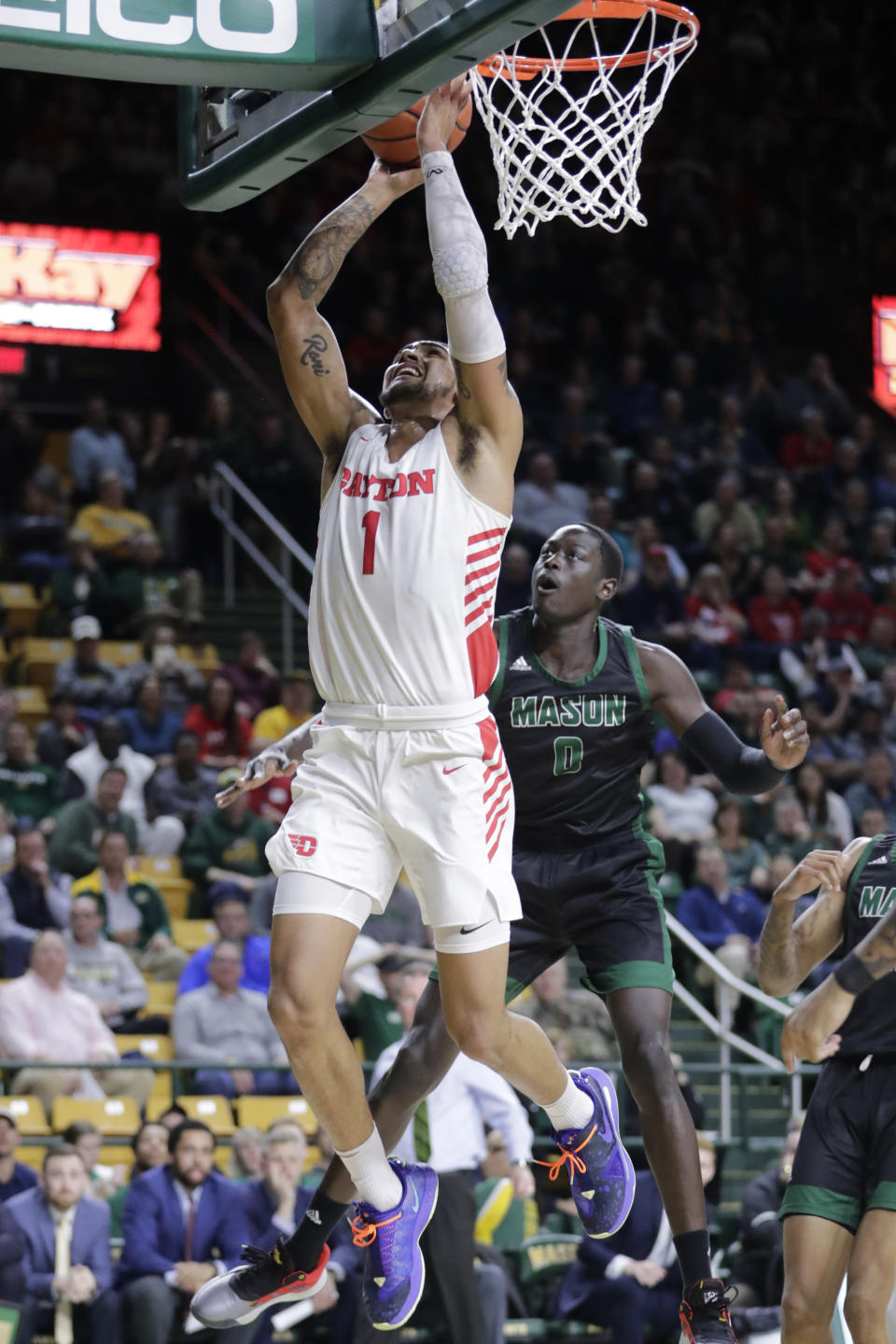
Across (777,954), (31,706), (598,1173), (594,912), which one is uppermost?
(31,706)

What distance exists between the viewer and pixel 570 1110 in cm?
596

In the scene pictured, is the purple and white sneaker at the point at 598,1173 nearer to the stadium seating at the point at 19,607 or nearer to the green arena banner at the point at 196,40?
the green arena banner at the point at 196,40

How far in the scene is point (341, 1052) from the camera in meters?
5.34

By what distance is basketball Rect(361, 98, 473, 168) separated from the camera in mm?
5621

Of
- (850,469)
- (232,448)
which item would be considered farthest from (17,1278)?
(850,469)

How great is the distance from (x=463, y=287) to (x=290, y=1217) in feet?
19.4

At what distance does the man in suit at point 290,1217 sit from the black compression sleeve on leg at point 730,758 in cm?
431

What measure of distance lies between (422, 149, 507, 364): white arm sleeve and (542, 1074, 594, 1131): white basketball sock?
2242mm

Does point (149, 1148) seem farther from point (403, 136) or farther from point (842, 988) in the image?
point (403, 136)

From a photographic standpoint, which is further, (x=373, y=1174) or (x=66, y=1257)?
(x=66, y=1257)

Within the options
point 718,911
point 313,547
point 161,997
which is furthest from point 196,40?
point 313,547

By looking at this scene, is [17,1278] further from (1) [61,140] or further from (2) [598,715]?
(1) [61,140]

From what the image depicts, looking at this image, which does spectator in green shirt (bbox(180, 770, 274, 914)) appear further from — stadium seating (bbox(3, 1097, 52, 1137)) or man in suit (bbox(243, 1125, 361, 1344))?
man in suit (bbox(243, 1125, 361, 1344))

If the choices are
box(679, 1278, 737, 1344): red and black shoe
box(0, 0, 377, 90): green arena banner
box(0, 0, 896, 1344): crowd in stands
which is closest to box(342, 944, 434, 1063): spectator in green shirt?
box(0, 0, 896, 1344): crowd in stands
